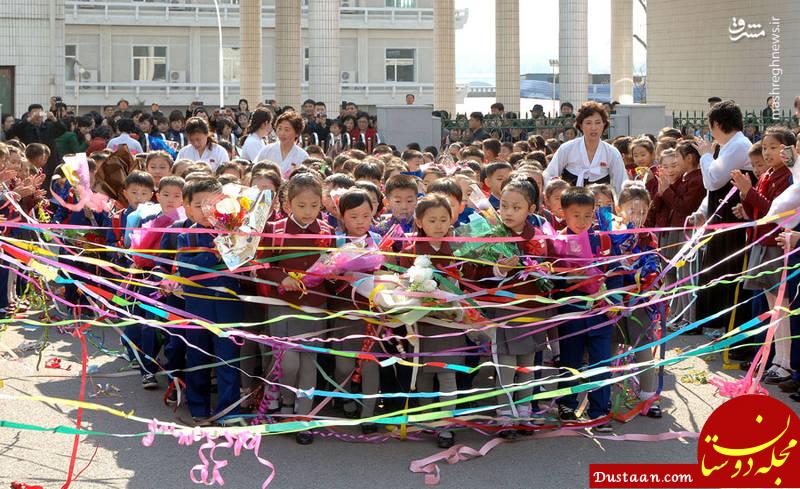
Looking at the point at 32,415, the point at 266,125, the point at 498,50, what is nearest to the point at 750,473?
the point at 32,415

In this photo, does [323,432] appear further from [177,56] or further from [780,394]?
[177,56]

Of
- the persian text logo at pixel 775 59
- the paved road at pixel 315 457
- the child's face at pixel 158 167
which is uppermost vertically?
the persian text logo at pixel 775 59

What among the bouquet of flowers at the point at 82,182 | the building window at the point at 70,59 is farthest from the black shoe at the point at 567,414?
the building window at the point at 70,59

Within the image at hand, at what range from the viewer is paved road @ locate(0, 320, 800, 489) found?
7031 millimetres

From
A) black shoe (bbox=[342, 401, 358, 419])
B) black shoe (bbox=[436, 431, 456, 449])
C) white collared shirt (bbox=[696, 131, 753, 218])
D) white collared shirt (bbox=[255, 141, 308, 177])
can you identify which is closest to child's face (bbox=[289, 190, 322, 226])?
black shoe (bbox=[342, 401, 358, 419])

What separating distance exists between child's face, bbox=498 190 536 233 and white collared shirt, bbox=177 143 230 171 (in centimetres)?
565

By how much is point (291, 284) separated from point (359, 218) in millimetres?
687

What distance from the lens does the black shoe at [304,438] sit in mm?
7828

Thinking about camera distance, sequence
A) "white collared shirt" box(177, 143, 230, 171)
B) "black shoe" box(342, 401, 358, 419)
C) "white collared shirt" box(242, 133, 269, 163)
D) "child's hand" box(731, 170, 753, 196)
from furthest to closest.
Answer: "white collared shirt" box(242, 133, 269, 163) < "white collared shirt" box(177, 143, 230, 171) < "child's hand" box(731, 170, 753, 196) < "black shoe" box(342, 401, 358, 419)

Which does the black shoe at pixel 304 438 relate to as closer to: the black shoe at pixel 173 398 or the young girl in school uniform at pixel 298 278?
the young girl in school uniform at pixel 298 278

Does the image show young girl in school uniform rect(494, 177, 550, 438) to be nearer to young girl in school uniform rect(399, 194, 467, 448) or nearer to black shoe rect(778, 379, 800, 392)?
young girl in school uniform rect(399, 194, 467, 448)

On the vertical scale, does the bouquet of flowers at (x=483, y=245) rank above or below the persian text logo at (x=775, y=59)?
below

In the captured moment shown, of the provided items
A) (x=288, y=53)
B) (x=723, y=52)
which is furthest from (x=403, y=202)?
(x=288, y=53)

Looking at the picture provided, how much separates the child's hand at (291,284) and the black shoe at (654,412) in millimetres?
2558
